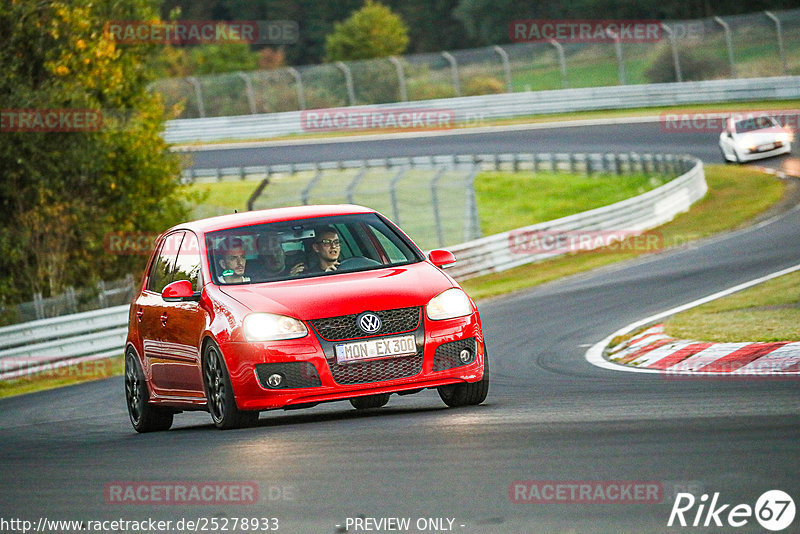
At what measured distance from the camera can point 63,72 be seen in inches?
944

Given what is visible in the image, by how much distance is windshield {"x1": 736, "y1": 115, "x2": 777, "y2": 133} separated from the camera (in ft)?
117

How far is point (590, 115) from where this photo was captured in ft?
164

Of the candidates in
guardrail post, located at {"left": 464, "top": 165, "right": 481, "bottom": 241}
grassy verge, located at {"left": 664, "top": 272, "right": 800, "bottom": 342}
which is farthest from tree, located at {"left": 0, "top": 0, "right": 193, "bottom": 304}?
grassy verge, located at {"left": 664, "top": 272, "right": 800, "bottom": 342}

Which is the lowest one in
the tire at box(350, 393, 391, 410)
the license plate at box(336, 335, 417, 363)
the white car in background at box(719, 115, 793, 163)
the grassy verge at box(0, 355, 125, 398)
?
the grassy verge at box(0, 355, 125, 398)

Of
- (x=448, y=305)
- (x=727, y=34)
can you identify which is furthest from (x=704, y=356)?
(x=727, y=34)

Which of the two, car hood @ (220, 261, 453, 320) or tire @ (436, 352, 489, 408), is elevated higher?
car hood @ (220, 261, 453, 320)

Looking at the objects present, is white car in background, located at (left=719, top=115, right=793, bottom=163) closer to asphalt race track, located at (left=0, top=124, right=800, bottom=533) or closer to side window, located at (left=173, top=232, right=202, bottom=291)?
asphalt race track, located at (left=0, top=124, right=800, bottom=533)

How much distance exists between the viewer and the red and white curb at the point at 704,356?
10133 millimetres

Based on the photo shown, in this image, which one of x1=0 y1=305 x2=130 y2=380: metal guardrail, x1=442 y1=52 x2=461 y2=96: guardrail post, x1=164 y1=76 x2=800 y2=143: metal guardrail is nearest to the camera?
x1=0 y1=305 x2=130 y2=380: metal guardrail

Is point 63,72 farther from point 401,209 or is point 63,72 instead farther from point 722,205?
point 722,205

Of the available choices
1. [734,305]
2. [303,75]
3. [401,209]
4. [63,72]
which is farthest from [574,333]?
[303,75]

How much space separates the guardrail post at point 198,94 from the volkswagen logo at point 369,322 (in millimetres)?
46307

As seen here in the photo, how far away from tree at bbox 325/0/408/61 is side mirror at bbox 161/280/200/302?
234 ft

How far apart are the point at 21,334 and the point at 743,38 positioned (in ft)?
110
